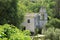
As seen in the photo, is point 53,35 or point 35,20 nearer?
point 53,35

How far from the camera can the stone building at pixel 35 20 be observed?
36.4 meters

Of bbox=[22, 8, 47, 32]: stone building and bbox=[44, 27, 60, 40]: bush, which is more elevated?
bbox=[22, 8, 47, 32]: stone building

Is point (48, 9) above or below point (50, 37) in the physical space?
above

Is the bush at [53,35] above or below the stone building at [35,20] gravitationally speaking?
below

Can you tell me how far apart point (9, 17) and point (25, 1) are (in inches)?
818

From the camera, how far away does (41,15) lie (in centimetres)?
3659

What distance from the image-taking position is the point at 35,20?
38.1 meters

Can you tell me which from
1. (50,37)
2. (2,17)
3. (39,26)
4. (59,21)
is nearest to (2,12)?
(2,17)

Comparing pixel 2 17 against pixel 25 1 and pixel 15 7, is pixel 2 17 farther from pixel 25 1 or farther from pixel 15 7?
pixel 25 1

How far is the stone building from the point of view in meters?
36.4

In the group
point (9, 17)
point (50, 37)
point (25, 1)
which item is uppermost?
point (25, 1)

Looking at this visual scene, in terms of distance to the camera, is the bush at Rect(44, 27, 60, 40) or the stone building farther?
the stone building

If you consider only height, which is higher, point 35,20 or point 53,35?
point 35,20

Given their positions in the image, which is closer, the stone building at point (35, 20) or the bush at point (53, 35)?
the bush at point (53, 35)
